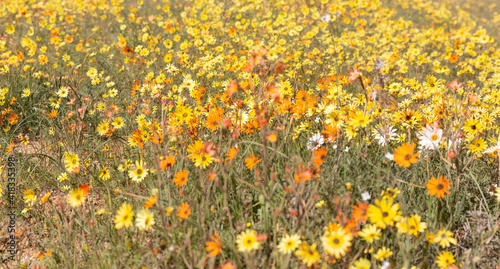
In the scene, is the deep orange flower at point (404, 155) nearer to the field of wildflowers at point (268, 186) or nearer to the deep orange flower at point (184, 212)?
the field of wildflowers at point (268, 186)

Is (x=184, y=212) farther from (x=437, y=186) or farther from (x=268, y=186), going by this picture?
(x=437, y=186)

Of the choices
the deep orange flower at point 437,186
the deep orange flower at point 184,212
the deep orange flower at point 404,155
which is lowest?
the deep orange flower at point 437,186

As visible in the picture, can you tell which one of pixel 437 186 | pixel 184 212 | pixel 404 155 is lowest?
pixel 437 186

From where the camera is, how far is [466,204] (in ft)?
6.73

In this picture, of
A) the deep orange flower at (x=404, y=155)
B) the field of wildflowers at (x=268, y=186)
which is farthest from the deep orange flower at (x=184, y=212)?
the deep orange flower at (x=404, y=155)

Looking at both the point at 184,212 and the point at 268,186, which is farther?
the point at 268,186

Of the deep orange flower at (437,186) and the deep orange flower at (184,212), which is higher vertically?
the deep orange flower at (184,212)

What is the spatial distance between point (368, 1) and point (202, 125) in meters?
7.77

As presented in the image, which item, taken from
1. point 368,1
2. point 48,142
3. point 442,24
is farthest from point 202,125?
point 442,24

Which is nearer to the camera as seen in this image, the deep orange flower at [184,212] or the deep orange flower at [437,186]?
the deep orange flower at [184,212]

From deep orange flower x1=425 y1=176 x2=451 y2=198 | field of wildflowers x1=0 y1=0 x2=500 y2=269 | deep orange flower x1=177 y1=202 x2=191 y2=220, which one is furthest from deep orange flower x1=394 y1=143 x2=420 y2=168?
deep orange flower x1=177 y1=202 x2=191 y2=220

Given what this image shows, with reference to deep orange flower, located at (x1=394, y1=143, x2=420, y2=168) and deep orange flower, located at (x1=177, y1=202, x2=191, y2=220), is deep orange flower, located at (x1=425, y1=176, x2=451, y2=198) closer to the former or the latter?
deep orange flower, located at (x1=394, y1=143, x2=420, y2=168)

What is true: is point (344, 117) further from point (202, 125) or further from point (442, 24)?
point (442, 24)

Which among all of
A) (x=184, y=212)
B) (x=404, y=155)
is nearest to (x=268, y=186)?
(x=184, y=212)
